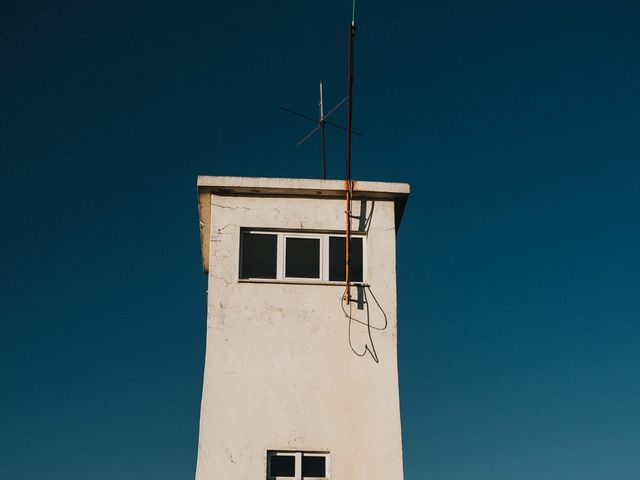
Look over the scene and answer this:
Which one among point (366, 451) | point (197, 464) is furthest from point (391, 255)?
point (197, 464)

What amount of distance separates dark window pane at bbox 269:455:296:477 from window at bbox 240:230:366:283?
3.32m

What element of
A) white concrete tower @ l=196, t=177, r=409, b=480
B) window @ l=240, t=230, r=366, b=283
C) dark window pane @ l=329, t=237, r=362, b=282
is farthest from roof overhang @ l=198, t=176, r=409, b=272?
dark window pane @ l=329, t=237, r=362, b=282

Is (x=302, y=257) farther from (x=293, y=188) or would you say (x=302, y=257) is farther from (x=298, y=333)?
(x=298, y=333)

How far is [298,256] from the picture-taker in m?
17.5

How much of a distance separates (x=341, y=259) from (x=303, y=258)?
2.39 feet

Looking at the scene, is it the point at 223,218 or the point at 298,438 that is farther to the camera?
the point at 223,218

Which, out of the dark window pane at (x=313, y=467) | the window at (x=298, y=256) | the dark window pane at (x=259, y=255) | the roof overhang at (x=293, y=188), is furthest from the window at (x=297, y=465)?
the roof overhang at (x=293, y=188)

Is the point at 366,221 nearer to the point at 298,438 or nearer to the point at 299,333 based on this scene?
the point at 299,333

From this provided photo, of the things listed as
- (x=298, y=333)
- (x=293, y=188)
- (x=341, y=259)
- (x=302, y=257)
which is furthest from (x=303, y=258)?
(x=298, y=333)

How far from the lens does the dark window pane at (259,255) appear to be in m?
17.3

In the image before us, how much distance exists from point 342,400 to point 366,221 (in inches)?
139

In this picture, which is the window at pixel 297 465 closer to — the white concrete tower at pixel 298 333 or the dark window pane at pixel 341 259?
the white concrete tower at pixel 298 333

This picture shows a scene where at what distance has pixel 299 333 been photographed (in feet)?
55.3

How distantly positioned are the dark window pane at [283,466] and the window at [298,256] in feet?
10.9
